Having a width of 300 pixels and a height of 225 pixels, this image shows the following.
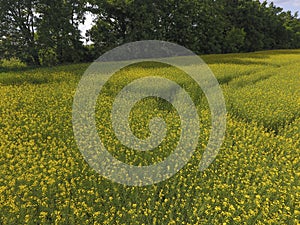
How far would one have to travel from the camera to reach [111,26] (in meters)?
24.0

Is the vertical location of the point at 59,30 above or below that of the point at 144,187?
above

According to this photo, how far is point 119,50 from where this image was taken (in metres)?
23.6

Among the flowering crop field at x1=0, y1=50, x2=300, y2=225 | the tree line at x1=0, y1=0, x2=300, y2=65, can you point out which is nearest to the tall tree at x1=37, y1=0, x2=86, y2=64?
the tree line at x1=0, y1=0, x2=300, y2=65

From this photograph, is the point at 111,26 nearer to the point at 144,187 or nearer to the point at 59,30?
the point at 59,30

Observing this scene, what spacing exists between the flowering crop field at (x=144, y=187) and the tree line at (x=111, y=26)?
13.9 metres

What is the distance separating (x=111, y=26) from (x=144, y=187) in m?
22.8

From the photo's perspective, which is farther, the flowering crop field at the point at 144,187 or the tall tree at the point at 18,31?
the tall tree at the point at 18,31

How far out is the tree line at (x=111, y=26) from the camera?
18.8m

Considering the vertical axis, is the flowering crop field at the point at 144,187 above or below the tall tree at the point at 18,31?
below

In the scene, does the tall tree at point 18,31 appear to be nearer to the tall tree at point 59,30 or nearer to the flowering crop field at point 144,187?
the tall tree at point 59,30

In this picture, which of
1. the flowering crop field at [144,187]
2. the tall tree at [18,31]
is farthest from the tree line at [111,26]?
the flowering crop field at [144,187]

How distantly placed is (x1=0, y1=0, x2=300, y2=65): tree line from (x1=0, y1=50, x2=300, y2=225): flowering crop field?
45.6 ft

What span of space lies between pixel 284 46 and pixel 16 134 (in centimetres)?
5308

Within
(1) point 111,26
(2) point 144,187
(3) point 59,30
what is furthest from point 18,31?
(2) point 144,187
